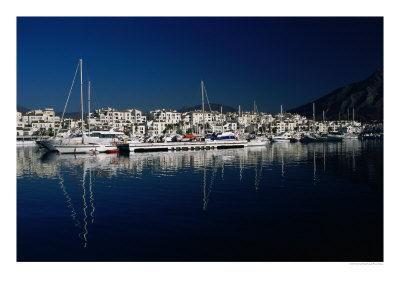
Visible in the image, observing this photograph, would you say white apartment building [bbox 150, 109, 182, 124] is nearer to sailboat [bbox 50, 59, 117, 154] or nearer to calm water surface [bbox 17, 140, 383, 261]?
sailboat [bbox 50, 59, 117, 154]

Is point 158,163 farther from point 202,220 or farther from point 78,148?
point 202,220

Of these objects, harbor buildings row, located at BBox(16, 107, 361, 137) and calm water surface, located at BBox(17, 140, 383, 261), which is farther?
harbor buildings row, located at BBox(16, 107, 361, 137)

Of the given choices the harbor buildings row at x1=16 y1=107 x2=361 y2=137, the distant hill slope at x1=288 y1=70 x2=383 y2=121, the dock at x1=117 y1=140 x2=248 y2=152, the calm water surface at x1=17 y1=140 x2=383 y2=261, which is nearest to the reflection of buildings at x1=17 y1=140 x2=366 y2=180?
the calm water surface at x1=17 y1=140 x2=383 y2=261

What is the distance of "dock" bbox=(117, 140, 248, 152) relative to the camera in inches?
1398

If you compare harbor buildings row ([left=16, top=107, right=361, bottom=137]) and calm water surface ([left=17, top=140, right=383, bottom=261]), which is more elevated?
harbor buildings row ([left=16, top=107, right=361, bottom=137])

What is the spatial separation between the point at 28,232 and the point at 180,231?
128 inches

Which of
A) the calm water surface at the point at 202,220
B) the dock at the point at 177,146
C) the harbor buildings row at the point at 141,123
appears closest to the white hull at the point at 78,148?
the dock at the point at 177,146

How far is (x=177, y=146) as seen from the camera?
38.4 meters

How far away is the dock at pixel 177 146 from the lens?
35.5m

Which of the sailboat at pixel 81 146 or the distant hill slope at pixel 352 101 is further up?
the distant hill slope at pixel 352 101

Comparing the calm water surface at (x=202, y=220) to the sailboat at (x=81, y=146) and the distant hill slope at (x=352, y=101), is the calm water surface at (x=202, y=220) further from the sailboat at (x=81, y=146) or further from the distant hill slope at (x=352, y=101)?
the distant hill slope at (x=352, y=101)

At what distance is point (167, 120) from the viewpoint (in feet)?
383

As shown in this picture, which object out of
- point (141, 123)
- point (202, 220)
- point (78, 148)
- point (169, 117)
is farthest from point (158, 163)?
point (169, 117)
